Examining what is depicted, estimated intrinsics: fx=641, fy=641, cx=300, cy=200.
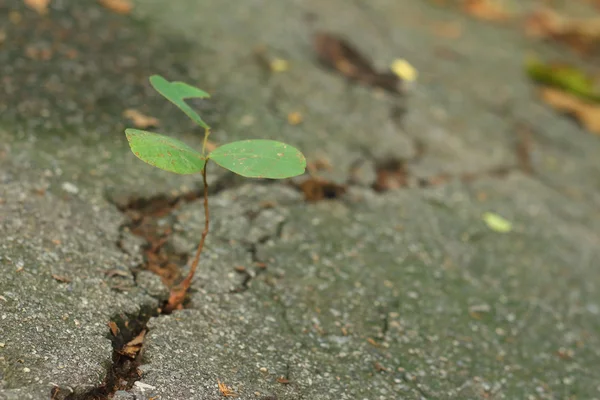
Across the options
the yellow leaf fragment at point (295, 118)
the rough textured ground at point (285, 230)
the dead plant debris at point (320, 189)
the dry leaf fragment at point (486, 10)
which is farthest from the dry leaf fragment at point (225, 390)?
the dry leaf fragment at point (486, 10)

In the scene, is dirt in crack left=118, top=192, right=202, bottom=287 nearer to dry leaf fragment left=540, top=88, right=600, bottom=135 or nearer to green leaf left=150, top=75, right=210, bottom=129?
green leaf left=150, top=75, right=210, bottom=129

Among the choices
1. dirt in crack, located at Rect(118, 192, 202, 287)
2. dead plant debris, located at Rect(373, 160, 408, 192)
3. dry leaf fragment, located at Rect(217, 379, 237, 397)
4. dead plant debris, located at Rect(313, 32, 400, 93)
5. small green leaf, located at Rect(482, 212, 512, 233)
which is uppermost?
dead plant debris, located at Rect(313, 32, 400, 93)

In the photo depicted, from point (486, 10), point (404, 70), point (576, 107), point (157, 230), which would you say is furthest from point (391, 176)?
point (486, 10)

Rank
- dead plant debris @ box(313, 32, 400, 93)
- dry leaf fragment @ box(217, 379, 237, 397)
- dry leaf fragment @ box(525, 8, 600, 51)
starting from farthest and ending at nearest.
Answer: dry leaf fragment @ box(525, 8, 600, 51) → dead plant debris @ box(313, 32, 400, 93) → dry leaf fragment @ box(217, 379, 237, 397)

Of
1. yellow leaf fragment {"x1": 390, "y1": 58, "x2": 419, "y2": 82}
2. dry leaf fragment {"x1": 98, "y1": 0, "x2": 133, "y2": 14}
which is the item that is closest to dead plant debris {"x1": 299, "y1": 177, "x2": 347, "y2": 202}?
yellow leaf fragment {"x1": 390, "y1": 58, "x2": 419, "y2": 82}

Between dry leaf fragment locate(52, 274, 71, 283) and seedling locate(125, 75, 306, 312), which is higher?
seedling locate(125, 75, 306, 312)

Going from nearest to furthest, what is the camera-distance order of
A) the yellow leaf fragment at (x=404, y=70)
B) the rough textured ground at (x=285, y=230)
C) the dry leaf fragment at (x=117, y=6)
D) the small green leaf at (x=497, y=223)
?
the rough textured ground at (x=285, y=230) < the small green leaf at (x=497, y=223) < the dry leaf fragment at (x=117, y=6) < the yellow leaf fragment at (x=404, y=70)

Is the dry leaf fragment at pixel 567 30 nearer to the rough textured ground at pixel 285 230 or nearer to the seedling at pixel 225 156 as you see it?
A: the rough textured ground at pixel 285 230

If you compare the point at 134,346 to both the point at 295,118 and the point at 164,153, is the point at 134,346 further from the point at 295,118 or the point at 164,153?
the point at 295,118
